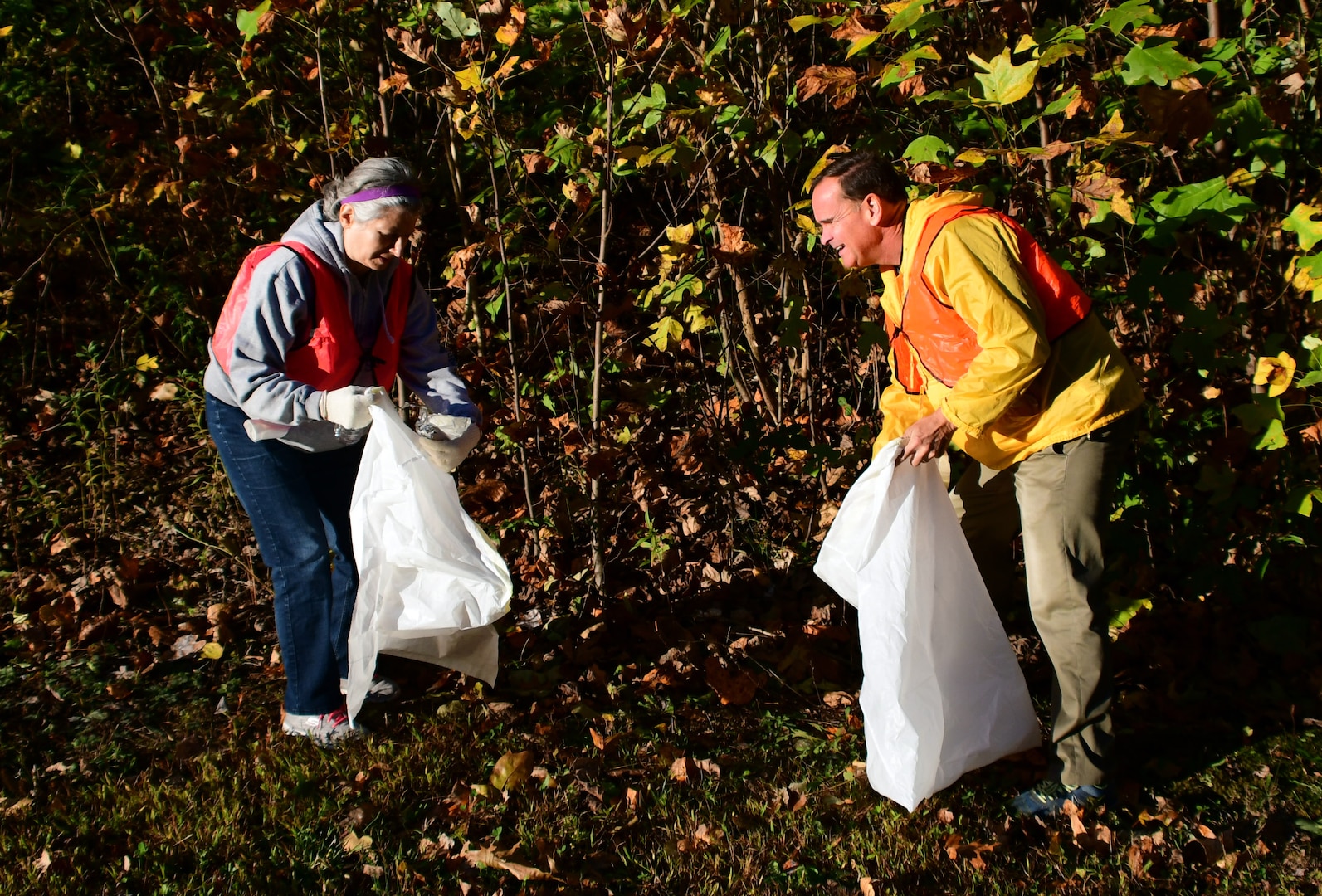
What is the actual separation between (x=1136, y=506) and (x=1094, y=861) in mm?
1337

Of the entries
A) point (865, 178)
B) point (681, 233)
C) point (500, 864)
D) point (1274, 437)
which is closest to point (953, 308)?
point (865, 178)

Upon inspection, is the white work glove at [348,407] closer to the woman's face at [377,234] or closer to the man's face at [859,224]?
the woman's face at [377,234]

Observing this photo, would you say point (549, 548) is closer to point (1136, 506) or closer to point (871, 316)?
point (871, 316)

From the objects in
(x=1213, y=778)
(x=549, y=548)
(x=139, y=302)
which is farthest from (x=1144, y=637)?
(x=139, y=302)

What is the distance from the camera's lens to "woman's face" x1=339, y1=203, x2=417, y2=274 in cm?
271

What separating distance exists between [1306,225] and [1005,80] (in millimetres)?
961

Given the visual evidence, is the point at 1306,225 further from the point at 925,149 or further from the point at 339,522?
the point at 339,522

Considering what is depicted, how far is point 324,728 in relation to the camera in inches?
122

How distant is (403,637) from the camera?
285 cm

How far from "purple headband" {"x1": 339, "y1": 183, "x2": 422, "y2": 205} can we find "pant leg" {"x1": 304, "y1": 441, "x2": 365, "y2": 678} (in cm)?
76

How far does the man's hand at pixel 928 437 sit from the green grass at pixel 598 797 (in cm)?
99

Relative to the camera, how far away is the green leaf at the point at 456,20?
10.3 feet

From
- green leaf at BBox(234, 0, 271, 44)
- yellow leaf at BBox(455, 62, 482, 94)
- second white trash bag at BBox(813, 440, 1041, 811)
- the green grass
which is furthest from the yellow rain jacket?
green leaf at BBox(234, 0, 271, 44)

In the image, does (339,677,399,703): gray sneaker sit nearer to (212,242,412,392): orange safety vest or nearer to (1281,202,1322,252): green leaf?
(212,242,412,392): orange safety vest
